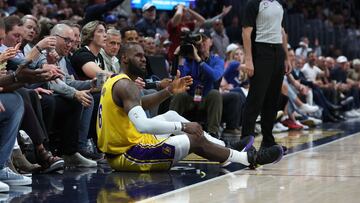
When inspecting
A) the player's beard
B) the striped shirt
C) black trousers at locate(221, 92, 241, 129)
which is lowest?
black trousers at locate(221, 92, 241, 129)

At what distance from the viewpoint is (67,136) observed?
7898mm

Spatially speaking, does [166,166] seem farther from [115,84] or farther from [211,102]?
[211,102]

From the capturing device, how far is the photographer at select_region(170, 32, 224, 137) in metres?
10.4

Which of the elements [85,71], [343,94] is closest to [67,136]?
[85,71]

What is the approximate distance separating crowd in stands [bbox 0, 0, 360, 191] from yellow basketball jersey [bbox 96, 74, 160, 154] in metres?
0.43

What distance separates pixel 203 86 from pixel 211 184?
4240 millimetres

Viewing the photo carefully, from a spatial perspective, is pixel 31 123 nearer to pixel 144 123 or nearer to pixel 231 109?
pixel 144 123

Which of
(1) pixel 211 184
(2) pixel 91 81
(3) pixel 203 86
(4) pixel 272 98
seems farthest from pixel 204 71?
(1) pixel 211 184

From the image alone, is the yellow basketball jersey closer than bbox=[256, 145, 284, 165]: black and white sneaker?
Yes

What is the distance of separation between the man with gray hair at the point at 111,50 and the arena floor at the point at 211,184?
143 centimetres

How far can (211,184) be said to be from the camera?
645 centimetres

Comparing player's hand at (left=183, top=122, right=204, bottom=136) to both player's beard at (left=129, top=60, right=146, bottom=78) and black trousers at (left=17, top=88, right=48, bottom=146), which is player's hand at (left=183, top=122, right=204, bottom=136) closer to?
player's beard at (left=129, top=60, right=146, bottom=78)

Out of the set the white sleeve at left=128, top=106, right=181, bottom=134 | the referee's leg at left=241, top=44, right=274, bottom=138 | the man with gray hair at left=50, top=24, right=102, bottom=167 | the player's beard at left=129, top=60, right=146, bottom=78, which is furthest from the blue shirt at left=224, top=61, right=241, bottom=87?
the white sleeve at left=128, top=106, right=181, bottom=134

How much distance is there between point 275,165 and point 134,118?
1.69 m
